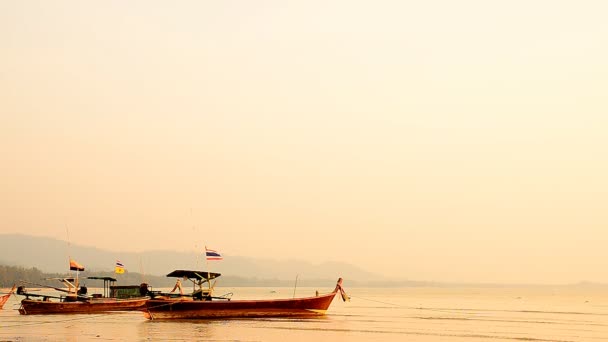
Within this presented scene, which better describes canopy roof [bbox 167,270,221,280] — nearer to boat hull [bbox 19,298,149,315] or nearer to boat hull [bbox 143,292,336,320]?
boat hull [bbox 143,292,336,320]

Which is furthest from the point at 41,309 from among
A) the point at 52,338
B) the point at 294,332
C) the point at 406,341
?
the point at 406,341

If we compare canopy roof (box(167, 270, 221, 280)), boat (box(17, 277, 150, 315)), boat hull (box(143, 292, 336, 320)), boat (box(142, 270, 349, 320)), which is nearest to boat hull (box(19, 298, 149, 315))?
boat (box(17, 277, 150, 315))

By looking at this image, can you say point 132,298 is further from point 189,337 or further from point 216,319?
point 189,337

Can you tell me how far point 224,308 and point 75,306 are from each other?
51.5 feet

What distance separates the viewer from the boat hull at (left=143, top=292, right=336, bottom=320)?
4756cm

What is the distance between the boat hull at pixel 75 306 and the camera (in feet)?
180

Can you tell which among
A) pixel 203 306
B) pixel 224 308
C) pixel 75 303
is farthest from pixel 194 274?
pixel 75 303

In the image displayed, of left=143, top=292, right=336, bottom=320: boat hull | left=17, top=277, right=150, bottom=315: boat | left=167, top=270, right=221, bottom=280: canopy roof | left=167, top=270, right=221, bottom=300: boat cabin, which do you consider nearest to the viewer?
left=167, top=270, right=221, bottom=280: canopy roof

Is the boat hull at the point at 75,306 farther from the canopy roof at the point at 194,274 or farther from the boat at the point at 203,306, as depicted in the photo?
the canopy roof at the point at 194,274

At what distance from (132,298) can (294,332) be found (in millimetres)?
26700

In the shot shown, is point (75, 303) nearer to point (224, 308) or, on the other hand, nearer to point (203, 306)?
point (203, 306)

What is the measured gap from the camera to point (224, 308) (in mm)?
48406

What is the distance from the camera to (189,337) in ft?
118

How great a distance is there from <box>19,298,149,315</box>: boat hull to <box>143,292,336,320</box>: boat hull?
286 inches
